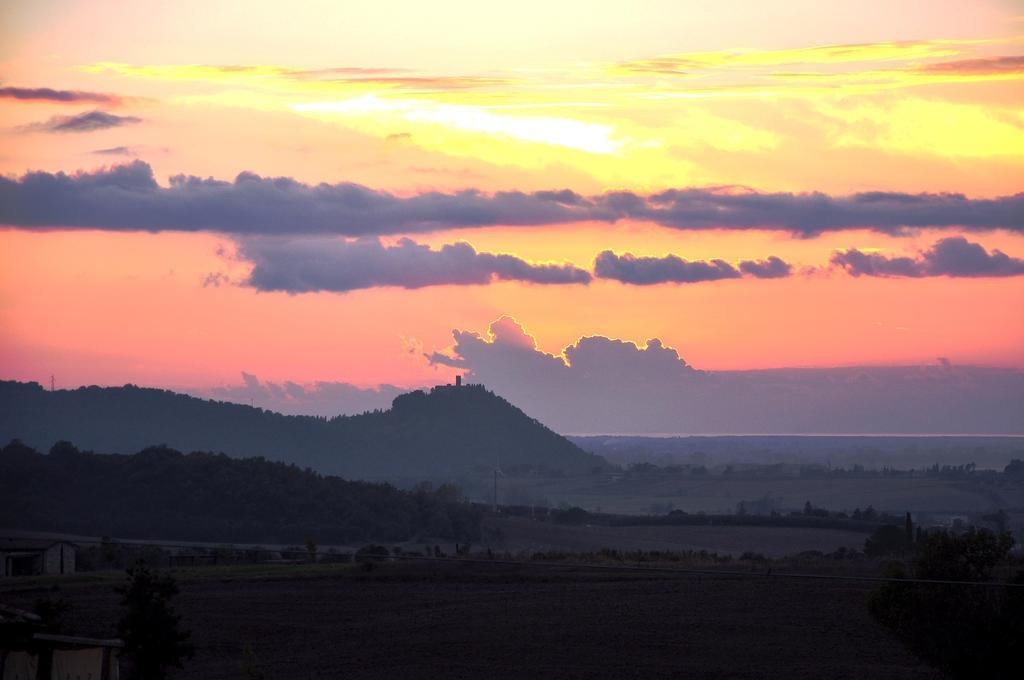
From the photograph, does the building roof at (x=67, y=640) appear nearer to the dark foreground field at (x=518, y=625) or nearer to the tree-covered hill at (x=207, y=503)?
the dark foreground field at (x=518, y=625)

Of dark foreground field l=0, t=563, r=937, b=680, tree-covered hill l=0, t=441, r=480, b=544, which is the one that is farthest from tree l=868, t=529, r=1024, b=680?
tree-covered hill l=0, t=441, r=480, b=544

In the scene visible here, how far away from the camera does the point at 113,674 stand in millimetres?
27047

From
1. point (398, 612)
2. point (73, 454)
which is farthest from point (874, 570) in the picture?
point (73, 454)

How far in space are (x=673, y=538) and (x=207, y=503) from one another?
4231 centimetres

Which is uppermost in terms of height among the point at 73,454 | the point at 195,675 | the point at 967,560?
the point at 73,454

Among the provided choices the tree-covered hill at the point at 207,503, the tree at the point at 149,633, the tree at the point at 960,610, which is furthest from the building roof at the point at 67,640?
the tree-covered hill at the point at 207,503

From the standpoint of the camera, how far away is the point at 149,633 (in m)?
36.9

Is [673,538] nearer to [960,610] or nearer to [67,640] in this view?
[960,610]

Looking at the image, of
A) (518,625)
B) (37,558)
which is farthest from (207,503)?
(518,625)

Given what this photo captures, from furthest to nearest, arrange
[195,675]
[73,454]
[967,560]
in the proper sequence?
[73,454] → [195,675] → [967,560]

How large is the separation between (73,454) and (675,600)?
317 feet

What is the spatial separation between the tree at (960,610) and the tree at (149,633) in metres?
17.7

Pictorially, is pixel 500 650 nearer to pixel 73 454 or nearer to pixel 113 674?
pixel 113 674

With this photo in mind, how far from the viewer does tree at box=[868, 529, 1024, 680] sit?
1283 inches
